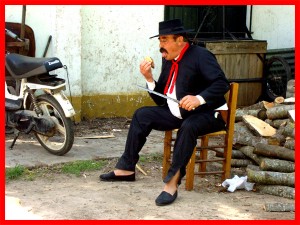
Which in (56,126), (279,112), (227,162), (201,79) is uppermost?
(201,79)

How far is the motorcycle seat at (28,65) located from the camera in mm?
6406

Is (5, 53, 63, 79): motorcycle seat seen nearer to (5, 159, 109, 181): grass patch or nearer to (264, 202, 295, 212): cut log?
(5, 159, 109, 181): grass patch

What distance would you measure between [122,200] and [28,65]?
2236 millimetres

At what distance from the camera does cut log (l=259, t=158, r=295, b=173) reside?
5457mm

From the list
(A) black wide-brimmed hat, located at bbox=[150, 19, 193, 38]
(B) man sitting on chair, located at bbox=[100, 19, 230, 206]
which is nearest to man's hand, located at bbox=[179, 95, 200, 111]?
(B) man sitting on chair, located at bbox=[100, 19, 230, 206]

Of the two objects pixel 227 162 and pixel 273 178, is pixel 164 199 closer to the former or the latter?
pixel 227 162

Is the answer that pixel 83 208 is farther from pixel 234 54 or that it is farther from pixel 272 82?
pixel 272 82

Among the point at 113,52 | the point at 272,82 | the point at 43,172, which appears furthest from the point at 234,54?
the point at 43,172

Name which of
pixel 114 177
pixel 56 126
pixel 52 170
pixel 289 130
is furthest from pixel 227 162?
pixel 56 126

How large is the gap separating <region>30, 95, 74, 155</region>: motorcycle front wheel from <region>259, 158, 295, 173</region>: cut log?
2210mm

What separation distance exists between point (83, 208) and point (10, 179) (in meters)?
1.17

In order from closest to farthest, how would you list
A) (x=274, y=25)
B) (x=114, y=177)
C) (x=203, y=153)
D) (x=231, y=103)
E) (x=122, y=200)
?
(x=122, y=200)
(x=231, y=103)
(x=114, y=177)
(x=203, y=153)
(x=274, y=25)

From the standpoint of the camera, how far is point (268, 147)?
19.2 feet

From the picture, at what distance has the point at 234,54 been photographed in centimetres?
888
